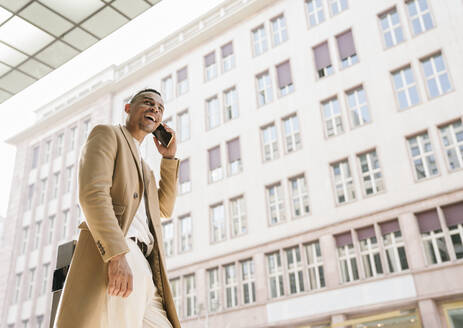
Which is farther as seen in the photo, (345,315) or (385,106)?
(385,106)

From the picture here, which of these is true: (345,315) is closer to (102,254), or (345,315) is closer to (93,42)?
(93,42)

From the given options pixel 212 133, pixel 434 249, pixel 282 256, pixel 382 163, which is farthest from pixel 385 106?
pixel 212 133

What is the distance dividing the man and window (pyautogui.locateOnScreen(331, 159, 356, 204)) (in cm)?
1905

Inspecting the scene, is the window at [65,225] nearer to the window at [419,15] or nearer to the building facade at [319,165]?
the building facade at [319,165]

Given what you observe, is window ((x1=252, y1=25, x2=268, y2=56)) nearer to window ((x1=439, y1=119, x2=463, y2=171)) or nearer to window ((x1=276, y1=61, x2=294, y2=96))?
window ((x1=276, y1=61, x2=294, y2=96))

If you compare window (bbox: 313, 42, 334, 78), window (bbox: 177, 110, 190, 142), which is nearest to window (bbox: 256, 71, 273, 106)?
window (bbox: 313, 42, 334, 78)

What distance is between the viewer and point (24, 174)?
39844 millimetres

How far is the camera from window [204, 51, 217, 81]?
96.3 ft

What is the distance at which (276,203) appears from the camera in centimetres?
2338

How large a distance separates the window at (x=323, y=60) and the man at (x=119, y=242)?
72.5ft

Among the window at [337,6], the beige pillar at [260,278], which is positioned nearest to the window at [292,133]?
the beige pillar at [260,278]

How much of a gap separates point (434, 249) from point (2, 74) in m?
15.5

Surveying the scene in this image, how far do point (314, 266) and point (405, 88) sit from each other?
8512 mm

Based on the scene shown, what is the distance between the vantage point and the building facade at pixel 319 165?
749 inches
